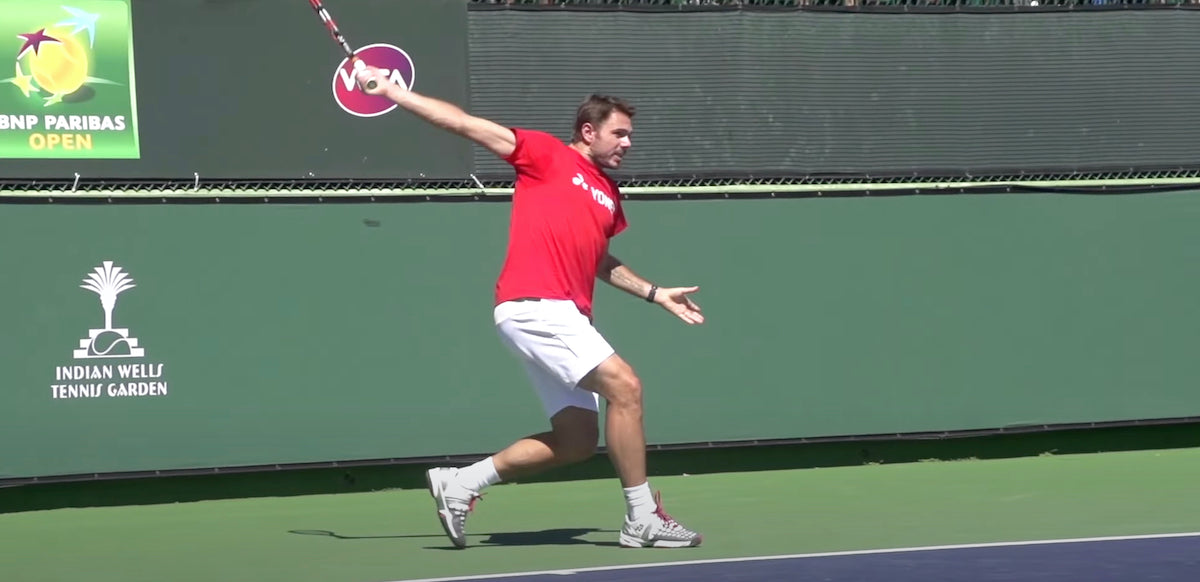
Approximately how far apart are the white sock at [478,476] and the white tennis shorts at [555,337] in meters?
0.46

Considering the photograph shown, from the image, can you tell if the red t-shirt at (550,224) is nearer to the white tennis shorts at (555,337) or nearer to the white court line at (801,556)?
the white tennis shorts at (555,337)

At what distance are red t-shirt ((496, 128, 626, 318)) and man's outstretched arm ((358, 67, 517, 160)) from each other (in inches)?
5.2

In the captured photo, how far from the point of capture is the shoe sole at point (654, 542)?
702 cm

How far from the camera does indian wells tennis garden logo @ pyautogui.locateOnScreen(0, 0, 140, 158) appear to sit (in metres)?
9.48

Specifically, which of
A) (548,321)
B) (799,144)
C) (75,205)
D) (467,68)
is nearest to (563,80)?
(467,68)

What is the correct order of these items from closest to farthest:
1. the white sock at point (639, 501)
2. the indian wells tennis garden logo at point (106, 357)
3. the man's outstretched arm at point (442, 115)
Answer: the man's outstretched arm at point (442, 115), the white sock at point (639, 501), the indian wells tennis garden logo at point (106, 357)

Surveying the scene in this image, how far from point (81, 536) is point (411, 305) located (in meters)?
2.04

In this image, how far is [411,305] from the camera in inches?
367

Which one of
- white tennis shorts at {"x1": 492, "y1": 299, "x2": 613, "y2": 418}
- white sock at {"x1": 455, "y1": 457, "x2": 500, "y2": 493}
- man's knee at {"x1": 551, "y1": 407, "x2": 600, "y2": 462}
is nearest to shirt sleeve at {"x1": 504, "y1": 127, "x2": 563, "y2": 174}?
white tennis shorts at {"x1": 492, "y1": 299, "x2": 613, "y2": 418}

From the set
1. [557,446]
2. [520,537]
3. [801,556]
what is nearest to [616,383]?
[557,446]

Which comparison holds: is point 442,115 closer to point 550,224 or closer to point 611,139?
point 550,224

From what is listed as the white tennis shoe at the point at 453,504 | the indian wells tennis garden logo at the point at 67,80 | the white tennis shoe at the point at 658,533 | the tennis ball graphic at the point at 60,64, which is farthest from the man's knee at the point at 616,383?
the tennis ball graphic at the point at 60,64

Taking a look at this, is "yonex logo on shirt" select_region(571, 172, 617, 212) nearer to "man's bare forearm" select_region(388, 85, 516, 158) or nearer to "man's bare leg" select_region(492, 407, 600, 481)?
"man's bare forearm" select_region(388, 85, 516, 158)

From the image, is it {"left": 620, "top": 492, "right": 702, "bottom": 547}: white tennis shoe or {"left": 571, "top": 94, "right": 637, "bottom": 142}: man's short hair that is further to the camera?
{"left": 571, "top": 94, "right": 637, "bottom": 142}: man's short hair
